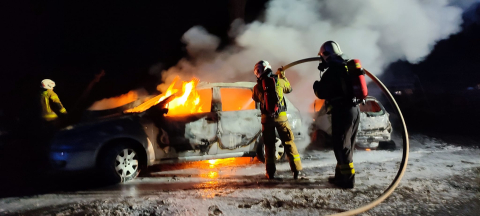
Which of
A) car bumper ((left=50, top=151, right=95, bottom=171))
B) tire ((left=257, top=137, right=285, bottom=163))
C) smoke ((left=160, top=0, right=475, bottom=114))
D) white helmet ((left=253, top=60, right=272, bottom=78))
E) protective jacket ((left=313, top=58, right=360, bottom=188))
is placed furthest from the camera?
smoke ((left=160, top=0, right=475, bottom=114))

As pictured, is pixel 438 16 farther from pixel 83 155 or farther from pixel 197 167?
pixel 83 155

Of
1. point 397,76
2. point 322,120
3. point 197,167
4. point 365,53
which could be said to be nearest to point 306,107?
point 322,120

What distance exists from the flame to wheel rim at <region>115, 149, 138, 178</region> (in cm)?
77

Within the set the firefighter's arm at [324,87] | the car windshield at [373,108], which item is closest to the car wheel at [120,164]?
the firefighter's arm at [324,87]

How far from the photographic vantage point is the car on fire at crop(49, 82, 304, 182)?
13.6 ft

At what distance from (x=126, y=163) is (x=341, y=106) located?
3.34 m

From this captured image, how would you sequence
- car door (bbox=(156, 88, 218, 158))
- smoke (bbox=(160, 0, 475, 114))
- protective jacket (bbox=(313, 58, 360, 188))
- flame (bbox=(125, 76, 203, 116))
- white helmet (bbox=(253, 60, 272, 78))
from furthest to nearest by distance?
smoke (bbox=(160, 0, 475, 114)) < flame (bbox=(125, 76, 203, 116)) < car door (bbox=(156, 88, 218, 158)) < white helmet (bbox=(253, 60, 272, 78)) < protective jacket (bbox=(313, 58, 360, 188))

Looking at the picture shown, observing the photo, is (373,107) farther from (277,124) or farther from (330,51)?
(277,124)

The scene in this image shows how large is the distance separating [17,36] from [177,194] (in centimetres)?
1159

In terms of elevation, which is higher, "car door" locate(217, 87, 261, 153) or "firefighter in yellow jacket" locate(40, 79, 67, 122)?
"firefighter in yellow jacket" locate(40, 79, 67, 122)

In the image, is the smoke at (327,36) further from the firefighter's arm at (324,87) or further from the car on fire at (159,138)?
the firefighter's arm at (324,87)

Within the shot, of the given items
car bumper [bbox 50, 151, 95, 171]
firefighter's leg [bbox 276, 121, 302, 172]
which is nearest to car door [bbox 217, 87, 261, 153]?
firefighter's leg [bbox 276, 121, 302, 172]

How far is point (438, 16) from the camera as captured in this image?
734 cm

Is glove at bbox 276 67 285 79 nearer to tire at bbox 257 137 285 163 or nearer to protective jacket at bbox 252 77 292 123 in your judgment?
protective jacket at bbox 252 77 292 123
